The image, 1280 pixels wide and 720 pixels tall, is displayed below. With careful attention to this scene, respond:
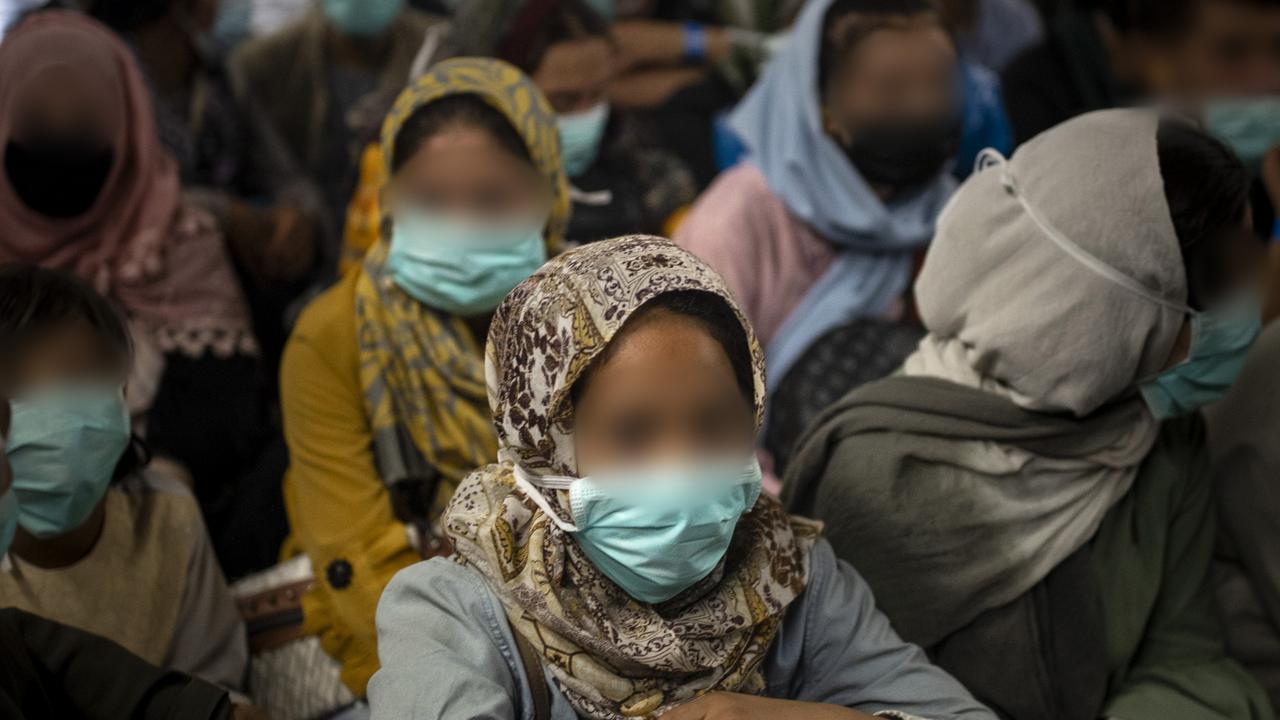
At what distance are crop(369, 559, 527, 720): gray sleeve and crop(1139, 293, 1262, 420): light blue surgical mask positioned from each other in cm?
129

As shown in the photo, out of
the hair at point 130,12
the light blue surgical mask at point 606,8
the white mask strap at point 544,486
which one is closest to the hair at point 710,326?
the white mask strap at point 544,486

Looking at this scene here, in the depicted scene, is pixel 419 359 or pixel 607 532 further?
pixel 419 359

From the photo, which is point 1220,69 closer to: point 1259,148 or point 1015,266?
point 1259,148

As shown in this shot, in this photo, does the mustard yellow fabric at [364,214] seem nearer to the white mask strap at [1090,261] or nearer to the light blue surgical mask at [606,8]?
the light blue surgical mask at [606,8]

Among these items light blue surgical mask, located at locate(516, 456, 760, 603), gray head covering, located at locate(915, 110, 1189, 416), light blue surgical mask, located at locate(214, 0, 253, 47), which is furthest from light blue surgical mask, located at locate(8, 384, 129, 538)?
light blue surgical mask, located at locate(214, 0, 253, 47)

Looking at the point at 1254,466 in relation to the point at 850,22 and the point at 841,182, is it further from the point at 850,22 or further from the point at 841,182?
the point at 850,22

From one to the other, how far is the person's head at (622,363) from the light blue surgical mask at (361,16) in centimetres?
300

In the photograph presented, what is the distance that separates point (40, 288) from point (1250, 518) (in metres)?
2.39

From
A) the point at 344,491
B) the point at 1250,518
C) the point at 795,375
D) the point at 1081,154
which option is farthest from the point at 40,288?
the point at 1250,518

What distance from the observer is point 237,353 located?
345cm

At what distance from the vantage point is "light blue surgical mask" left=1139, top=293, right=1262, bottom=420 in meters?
2.38

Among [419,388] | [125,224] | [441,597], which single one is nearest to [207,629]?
[419,388]

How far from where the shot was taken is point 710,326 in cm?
194

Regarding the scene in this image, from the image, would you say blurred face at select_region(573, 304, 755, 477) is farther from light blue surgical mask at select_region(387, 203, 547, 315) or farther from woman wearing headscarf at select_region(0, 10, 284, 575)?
woman wearing headscarf at select_region(0, 10, 284, 575)
